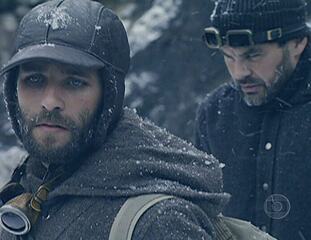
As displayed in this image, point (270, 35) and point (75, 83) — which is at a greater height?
point (75, 83)

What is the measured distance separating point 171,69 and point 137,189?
6.12 meters

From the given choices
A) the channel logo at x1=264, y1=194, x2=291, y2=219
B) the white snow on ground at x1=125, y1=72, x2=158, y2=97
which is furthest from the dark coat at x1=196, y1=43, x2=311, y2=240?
the white snow on ground at x1=125, y1=72, x2=158, y2=97

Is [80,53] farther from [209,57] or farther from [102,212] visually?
[209,57]

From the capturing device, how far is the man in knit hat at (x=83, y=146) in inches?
125

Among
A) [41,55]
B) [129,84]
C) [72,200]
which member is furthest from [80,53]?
[129,84]

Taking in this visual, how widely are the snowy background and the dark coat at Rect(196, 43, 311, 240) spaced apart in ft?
11.2

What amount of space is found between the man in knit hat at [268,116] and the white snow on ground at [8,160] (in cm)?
348

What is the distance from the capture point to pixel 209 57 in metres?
9.11

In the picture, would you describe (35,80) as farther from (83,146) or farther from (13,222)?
(13,222)

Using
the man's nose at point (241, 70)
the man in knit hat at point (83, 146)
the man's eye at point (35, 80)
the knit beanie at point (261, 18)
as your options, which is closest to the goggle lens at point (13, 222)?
the man in knit hat at point (83, 146)

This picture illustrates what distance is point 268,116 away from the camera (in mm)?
5176

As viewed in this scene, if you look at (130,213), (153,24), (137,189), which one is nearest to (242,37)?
(137,189)

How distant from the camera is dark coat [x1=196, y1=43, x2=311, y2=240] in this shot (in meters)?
4.91

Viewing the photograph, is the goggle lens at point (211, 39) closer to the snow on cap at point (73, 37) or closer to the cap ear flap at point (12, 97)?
the snow on cap at point (73, 37)
